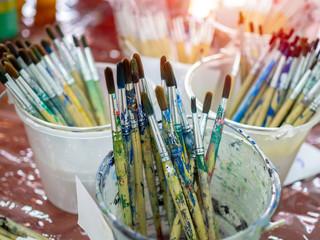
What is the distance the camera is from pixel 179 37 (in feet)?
2.56

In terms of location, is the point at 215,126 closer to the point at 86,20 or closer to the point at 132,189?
the point at 132,189

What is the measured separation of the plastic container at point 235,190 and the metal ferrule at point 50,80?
17cm

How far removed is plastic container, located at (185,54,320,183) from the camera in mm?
489

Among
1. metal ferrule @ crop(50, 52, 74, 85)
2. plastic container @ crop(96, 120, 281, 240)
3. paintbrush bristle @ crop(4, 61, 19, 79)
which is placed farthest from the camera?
metal ferrule @ crop(50, 52, 74, 85)

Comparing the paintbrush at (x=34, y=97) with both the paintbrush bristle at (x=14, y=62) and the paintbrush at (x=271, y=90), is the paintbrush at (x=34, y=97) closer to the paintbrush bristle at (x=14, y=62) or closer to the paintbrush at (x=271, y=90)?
the paintbrush bristle at (x=14, y=62)

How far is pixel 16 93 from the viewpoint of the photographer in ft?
1.57

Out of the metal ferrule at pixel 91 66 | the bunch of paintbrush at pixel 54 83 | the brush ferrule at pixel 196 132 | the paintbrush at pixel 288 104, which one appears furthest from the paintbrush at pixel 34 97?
the paintbrush at pixel 288 104

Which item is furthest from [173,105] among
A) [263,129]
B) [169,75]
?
[263,129]

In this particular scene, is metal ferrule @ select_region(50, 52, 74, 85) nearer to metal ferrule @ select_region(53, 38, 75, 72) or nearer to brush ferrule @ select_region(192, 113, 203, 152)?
metal ferrule @ select_region(53, 38, 75, 72)

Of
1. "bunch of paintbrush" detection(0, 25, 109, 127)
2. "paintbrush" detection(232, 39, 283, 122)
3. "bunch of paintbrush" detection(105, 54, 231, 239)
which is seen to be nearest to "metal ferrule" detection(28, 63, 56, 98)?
"bunch of paintbrush" detection(0, 25, 109, 127)

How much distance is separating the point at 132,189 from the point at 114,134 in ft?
0.27

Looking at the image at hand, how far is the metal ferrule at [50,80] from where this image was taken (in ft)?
1.69

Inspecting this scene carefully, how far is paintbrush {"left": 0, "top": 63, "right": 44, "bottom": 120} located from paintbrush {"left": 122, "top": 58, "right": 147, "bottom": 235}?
0.17m

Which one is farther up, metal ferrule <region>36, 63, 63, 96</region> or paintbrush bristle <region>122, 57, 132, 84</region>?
paintbrush bristle <region>122, 57, 132, 84</region>
